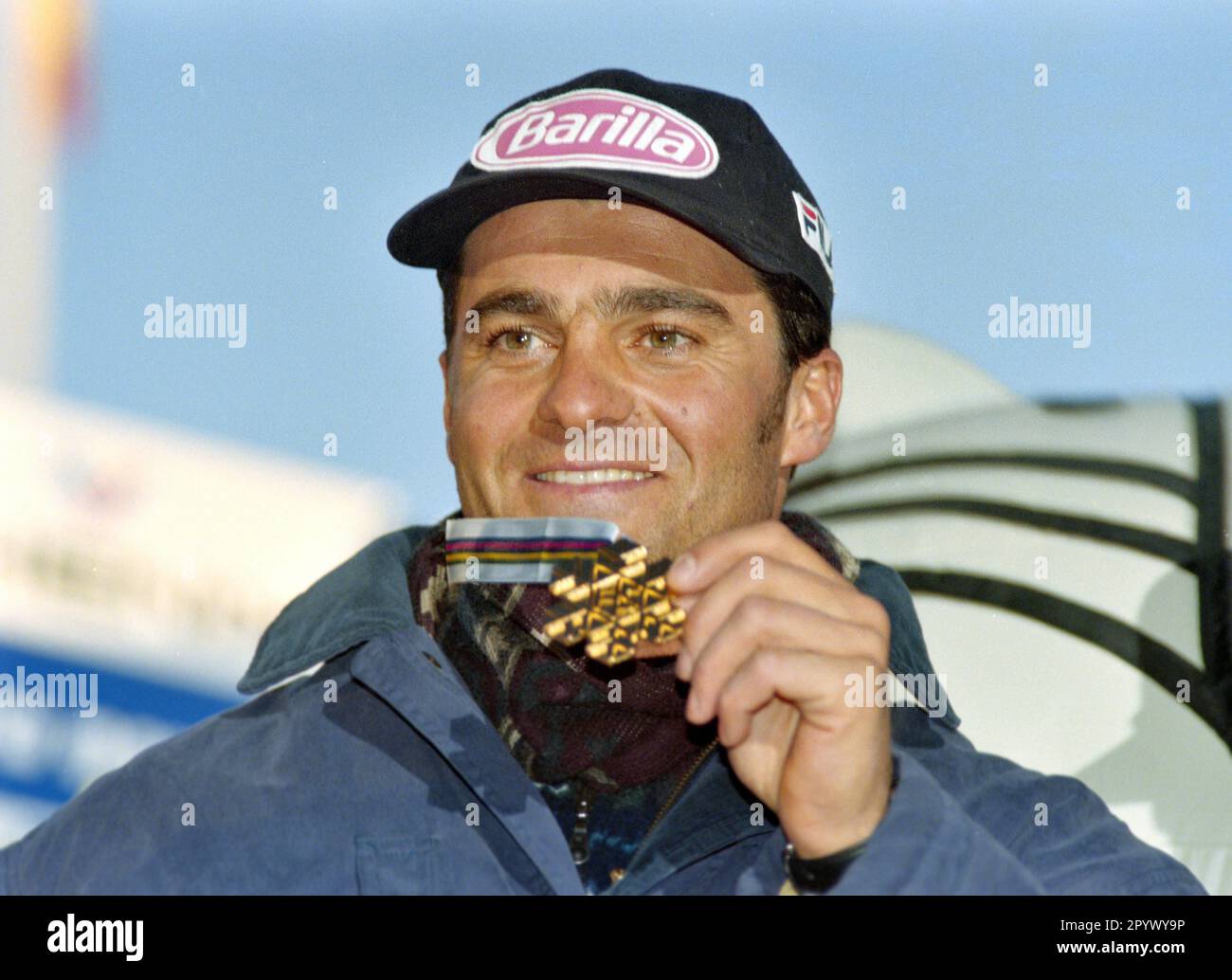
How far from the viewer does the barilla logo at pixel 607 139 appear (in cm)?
214

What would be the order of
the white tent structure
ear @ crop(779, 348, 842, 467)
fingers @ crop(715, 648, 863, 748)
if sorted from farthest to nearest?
1. the white tent structure
2. ear @ crop(779, 348, 842, 467)
3. fingers @ crop(715, 648, 863, 748)

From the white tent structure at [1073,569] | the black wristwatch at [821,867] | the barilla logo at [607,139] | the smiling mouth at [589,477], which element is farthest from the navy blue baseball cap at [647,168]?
the white tent structure at [1073,569]

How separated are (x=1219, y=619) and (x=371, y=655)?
6.52 feet

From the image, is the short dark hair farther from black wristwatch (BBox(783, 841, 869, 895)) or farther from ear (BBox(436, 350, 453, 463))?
black wristwatch (BBox(783, 841, 869, 895))

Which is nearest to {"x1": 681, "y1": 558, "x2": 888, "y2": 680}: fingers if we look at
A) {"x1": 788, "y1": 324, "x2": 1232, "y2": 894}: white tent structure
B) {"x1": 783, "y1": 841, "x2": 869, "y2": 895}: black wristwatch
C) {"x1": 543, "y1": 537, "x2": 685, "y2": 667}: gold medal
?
{"x1": 543, "y1": 537, "x2": 685, "y2": 667}: gold medal

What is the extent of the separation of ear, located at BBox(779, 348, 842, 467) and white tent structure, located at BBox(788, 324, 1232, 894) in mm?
932

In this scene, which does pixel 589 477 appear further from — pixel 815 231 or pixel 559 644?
pixel 815 231

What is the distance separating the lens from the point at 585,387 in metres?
2.09

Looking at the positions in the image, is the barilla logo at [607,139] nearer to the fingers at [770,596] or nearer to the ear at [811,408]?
the ear at [811,408]

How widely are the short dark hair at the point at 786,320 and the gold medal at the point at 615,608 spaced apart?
0.56 m

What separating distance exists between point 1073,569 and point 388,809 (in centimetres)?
190

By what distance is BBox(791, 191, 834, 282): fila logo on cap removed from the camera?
7.49ft

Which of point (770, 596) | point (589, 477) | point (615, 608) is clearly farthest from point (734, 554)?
point (589, 477)

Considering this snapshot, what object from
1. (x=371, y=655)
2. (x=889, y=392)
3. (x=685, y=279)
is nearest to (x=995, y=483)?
(x=889, y=392)
